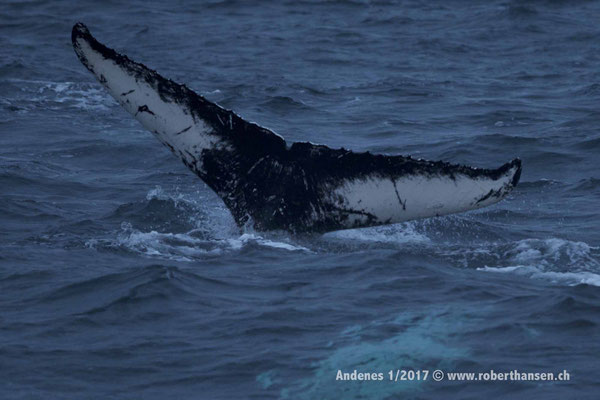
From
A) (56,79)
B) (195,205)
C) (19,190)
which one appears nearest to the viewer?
(195,205)

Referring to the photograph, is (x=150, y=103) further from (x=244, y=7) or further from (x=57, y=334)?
(x=244, y=7)

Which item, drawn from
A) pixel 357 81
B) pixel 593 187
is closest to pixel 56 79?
pixel 357 81

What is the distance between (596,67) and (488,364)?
15.5 metres

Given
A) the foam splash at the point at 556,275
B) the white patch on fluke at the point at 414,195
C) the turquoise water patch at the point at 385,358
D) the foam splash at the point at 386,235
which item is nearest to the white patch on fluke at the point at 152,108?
the white patch on fluke at the point at 414,195

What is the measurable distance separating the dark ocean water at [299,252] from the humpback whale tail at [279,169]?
654mm

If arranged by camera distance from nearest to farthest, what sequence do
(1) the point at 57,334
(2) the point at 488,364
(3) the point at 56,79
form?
(2) the point at 488,364 < (1) the point at 57,334 < (3) the point at 56,79

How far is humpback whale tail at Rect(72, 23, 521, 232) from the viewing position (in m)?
8.59

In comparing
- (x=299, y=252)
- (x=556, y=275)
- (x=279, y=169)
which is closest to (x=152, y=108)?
(x=279, y=169)

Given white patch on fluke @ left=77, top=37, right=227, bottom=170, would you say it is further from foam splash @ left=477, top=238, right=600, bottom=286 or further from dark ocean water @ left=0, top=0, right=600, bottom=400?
foam splash @ left=477, top=238, right=600, bottom=286

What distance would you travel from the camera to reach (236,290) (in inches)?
374

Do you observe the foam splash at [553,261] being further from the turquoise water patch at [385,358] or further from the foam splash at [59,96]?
the foam splash at [59,96]

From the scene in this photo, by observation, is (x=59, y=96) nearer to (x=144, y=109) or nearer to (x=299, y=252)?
(x=299, y=252)

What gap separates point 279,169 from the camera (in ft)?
30.2

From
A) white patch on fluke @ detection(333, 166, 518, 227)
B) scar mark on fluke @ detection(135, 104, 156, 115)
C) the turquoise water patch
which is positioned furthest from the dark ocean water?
scar mark on fluke @ detection(135, 104, 156, 115)
